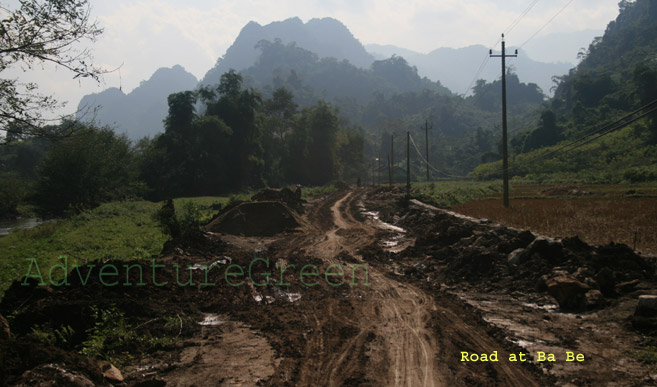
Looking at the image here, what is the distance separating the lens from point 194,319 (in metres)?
7.16

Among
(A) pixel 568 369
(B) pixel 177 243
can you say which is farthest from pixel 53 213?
(A) pixel 568 369

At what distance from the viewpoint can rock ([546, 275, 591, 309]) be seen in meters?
7.34

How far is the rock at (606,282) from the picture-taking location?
24.2 ft

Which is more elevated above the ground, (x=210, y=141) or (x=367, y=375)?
(x=210, y=141)

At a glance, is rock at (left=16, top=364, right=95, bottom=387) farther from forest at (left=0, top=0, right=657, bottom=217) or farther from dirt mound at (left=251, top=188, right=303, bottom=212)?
dirt mound at (left=251, top=188, right=303, bottom=212)

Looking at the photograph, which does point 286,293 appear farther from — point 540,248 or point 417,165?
point 417,165

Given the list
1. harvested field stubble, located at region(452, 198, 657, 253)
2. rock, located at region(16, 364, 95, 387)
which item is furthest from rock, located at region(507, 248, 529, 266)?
rock, located at region(16, 364, 95, 387)

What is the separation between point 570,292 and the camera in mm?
7465

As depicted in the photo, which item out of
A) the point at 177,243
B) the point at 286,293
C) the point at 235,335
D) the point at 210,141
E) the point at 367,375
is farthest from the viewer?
the point at 210,141

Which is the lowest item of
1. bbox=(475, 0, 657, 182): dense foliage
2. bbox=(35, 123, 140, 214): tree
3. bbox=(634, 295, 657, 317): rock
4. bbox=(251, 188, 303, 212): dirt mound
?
bbox=(634, 295, 657, 317): rock

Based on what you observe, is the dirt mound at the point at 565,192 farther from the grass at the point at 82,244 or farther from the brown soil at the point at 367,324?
the grass at the point at 82,244

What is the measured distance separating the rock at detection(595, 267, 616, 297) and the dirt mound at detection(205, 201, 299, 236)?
13378 mm

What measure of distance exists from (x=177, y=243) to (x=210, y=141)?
123ft

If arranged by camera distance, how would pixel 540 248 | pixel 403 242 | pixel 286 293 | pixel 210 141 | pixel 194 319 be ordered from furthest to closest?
1. pixel 210 141
2. pixel 403 242
3. pixel 540 248
4. pixel 286 293
5. pixel 194 319
